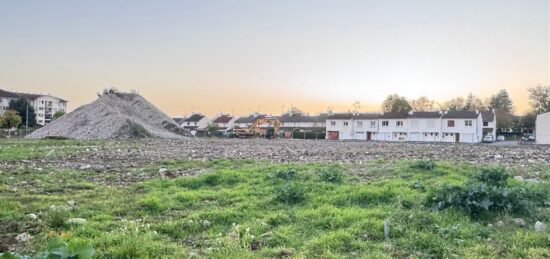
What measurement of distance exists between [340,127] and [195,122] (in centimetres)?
6438

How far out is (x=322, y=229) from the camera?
6.38 meters

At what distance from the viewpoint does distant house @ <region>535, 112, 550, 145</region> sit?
64.0 m

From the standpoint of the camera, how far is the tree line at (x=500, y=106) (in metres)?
98.9

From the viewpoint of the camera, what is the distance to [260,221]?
673 cm

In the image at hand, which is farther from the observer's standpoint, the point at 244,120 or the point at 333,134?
the point at 244,120

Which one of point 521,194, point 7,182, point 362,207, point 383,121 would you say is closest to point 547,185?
point 521,194

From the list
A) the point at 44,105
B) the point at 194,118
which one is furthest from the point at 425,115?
the point at 44,105

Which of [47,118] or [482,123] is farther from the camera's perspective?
[47,118]

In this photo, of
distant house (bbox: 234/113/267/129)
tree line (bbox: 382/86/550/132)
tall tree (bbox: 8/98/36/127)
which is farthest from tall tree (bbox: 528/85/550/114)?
tall tree (bbox: 8/98/36/127)

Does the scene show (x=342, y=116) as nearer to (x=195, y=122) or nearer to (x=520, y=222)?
(x=195, y=122)

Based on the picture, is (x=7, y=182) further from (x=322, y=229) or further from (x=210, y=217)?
(x=322, y=229)

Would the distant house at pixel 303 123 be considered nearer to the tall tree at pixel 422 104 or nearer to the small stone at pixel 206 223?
the tall tree at pixel 422 104

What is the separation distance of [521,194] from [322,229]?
3.84m

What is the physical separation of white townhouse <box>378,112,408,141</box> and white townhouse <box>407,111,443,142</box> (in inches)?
55.4
